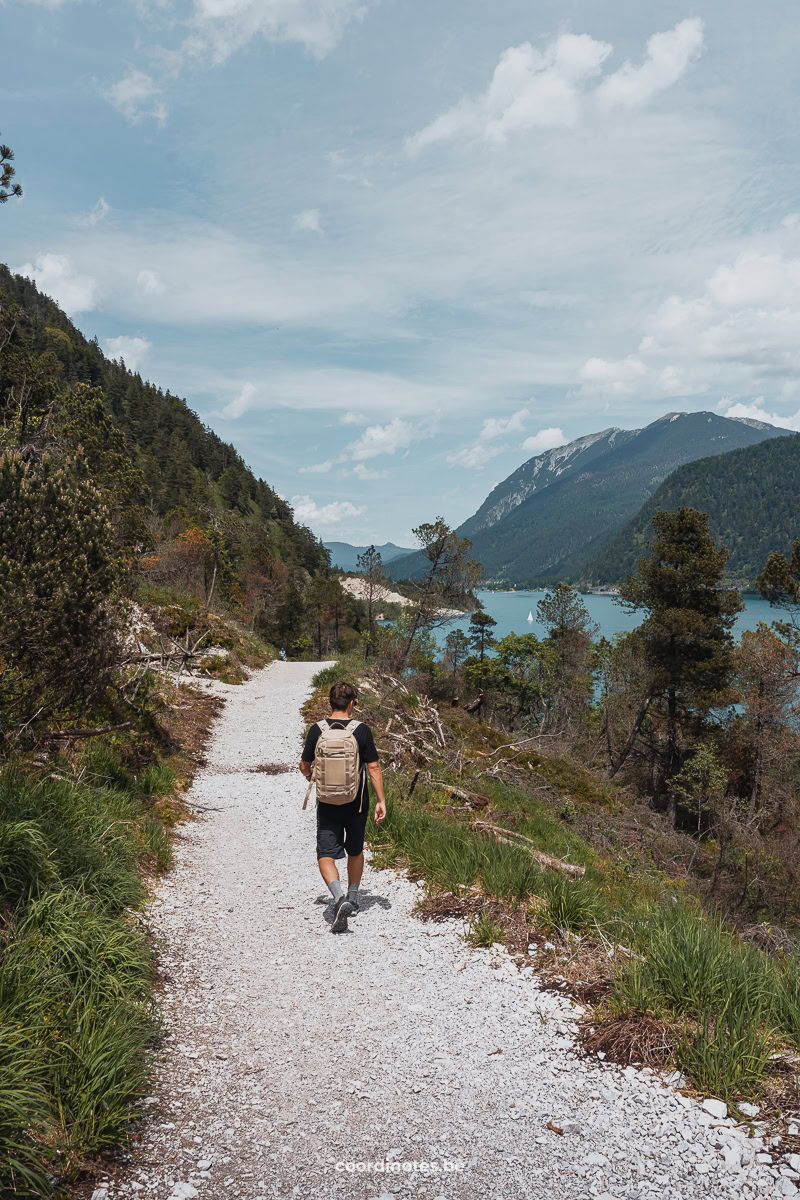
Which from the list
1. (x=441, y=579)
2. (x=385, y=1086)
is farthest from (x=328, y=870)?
(x=441, y=579)

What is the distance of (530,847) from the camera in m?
8.03

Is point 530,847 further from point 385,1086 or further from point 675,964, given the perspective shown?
point 385,1086

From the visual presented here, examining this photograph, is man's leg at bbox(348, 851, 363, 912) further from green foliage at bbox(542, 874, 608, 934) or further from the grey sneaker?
green foliage at bbox(542, 874, 608, 934)

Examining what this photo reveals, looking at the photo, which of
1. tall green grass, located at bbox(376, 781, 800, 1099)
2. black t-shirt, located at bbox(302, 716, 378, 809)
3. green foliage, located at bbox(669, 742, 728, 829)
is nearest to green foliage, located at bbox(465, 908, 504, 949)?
tall green grass, located at bbox(376, 781, 800, 1099)

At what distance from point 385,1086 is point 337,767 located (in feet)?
7.85

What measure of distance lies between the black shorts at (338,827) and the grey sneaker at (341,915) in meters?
0.39

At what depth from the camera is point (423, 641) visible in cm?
2733

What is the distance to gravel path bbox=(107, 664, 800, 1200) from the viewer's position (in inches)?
Answer: 112

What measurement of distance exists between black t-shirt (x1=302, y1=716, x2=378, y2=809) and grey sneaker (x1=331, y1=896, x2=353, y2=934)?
81 cm

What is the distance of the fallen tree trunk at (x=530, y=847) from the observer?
7352 millimetres

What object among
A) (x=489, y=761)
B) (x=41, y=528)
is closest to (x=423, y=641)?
(x=489, y=761)

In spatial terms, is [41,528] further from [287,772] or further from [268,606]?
[268,606]

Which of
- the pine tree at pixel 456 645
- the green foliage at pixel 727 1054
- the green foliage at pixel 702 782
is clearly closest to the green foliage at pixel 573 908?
the green foliage at pixel 727 1054

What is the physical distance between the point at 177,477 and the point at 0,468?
93.8m
